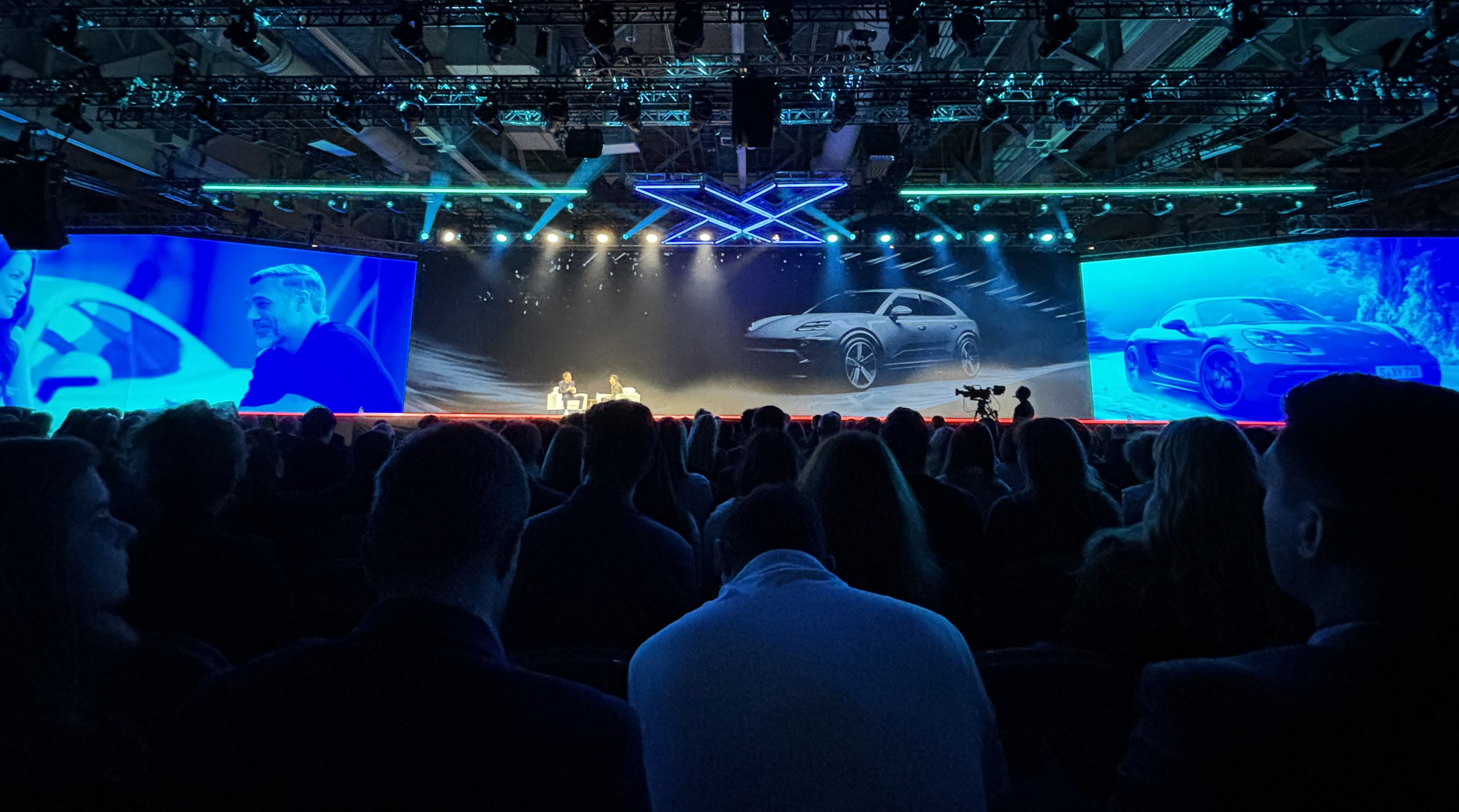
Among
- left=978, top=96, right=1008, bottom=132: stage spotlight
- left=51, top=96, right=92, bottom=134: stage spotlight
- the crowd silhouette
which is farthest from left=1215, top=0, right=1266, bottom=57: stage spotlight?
left=51, top=96, right=92, bottom=134: stage spotlight

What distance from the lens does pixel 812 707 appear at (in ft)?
3.68

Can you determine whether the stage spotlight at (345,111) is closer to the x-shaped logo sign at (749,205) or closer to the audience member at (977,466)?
the x-shaped logo sign at (749,205)

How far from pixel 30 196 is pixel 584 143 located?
685 cm

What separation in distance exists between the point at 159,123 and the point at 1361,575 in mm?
12294

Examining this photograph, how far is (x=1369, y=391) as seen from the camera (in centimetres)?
106

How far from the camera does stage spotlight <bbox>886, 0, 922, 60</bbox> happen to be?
6.09m

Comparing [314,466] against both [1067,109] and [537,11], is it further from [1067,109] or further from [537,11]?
[1067,109]

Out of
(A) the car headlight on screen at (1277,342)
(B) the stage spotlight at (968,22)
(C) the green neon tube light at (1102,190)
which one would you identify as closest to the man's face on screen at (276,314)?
(C) the green neon tube light at (1102,190)

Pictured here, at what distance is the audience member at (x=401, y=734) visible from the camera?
2.49 feet

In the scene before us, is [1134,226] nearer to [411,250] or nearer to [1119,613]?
[1119,613]

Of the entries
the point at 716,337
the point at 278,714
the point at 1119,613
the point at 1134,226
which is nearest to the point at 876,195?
the point at 716,337

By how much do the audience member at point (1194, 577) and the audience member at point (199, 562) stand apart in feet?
8.51

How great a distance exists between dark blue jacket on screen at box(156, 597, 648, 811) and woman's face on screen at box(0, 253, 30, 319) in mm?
16516

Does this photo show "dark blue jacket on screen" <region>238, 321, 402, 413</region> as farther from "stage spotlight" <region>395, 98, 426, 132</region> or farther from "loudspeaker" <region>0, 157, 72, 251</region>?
"stage spotlight" <region>395, 98, 426, 132</region>
